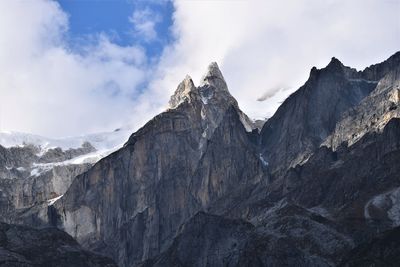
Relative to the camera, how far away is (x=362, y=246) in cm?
18850

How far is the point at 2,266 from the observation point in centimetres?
19962

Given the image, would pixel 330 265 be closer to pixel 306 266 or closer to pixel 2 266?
pixel 306 266

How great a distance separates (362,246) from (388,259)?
11.2 meters

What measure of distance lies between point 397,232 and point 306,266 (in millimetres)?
22309

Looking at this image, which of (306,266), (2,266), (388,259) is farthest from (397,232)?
(2,266)

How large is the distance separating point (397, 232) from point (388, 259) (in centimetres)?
749

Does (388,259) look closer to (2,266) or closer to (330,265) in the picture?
(330,265)

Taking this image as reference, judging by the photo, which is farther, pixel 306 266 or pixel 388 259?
pixel 306 266

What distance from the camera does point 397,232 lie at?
184 metres

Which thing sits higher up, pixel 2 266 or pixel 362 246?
pixel 2 266

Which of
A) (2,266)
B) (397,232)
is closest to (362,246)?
(397,232)

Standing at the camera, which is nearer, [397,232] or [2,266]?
[397,232]

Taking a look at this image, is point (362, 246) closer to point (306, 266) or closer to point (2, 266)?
point (306, 266)

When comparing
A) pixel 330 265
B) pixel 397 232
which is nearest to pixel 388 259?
pixel 397 232
